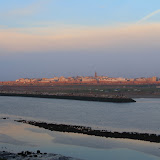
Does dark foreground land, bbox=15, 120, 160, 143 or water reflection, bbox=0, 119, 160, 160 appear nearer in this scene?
water reflection, bbox=0, 119, 160, 160

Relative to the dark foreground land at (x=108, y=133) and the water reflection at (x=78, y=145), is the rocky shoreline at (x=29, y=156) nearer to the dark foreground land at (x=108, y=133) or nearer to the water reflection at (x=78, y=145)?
the water reflection at (x=78, y=145)

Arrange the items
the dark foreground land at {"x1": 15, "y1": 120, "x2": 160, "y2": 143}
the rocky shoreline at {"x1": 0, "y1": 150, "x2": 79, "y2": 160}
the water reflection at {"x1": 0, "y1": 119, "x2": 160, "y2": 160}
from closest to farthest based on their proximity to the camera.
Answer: the rocky shoreline at {"x1": 0, "y1": 150, "x2": 79, "y2": 160} → the water reflection at {"x1": 0, "y1": 119, "x2": 160, "y2": 160} → the dark foreground land at {"x1": 15, "y1": 120, "x2": 160, "y2": 143}

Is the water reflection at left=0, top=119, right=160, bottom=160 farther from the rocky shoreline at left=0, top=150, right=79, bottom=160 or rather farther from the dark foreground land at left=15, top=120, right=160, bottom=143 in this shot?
the rocky shoreline at left=0, top=150, right=79, bottom=160

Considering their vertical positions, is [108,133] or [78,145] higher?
[108,133]

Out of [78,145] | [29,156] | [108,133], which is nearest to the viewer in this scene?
[29,156]

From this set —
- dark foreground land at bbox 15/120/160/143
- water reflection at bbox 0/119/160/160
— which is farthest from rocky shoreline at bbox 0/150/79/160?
dark foreground land at bbox 15/120/160/143

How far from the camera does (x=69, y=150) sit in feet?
55.6

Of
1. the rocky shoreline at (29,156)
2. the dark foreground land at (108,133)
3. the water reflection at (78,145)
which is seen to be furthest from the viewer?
the dark foreground land at (108,133)

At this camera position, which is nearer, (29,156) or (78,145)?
(29,156)

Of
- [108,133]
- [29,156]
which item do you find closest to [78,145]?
[108,133]

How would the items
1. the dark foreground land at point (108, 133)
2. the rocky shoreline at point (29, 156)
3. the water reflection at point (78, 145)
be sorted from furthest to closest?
the dark foreground land at point (108, 133)
the water reflection at point (78, 145)
the rocky shoreline at point (29, 156)

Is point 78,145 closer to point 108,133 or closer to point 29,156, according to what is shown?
point 108,133

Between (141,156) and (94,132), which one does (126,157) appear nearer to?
(141,156)

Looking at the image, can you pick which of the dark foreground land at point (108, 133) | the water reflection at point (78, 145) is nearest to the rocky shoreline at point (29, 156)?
the water reflection at point (78, 145)
